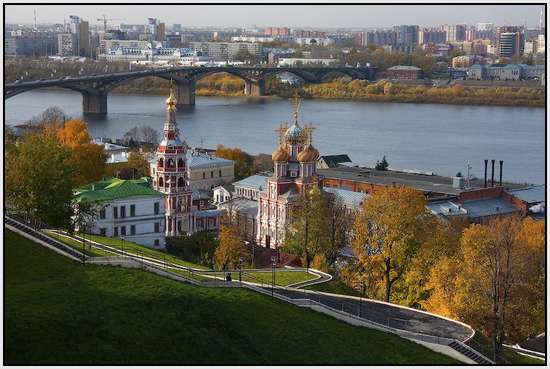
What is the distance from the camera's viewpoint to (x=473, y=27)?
6738 cm

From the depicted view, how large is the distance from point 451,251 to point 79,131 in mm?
7545

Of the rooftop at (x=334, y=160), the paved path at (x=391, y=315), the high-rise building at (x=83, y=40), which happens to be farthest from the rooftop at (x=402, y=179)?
the high-rise building at (x=83, y=40)

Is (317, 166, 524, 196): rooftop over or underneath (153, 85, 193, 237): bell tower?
underneath

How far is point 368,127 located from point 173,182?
490 inches

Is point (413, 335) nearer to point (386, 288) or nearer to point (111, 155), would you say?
point (386, 288)

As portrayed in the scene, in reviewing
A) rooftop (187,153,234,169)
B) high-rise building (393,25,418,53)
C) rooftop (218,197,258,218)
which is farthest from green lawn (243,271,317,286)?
high-rise building (393,25,418,53)

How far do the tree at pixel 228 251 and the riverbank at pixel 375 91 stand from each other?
2133 cm

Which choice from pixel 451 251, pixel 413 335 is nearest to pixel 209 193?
pixel 451 251

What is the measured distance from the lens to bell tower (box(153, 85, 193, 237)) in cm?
1088

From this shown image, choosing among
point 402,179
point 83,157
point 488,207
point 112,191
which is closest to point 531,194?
point 488,207

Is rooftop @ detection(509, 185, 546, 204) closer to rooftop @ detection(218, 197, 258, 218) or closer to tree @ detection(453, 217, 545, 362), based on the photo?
rooftop @ detection(218, 197, 258, 218)

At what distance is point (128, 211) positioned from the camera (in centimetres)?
1004

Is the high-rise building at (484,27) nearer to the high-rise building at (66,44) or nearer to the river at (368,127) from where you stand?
the high-rise building at (66,44)

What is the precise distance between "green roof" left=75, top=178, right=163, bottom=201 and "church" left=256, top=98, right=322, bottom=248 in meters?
1.36
